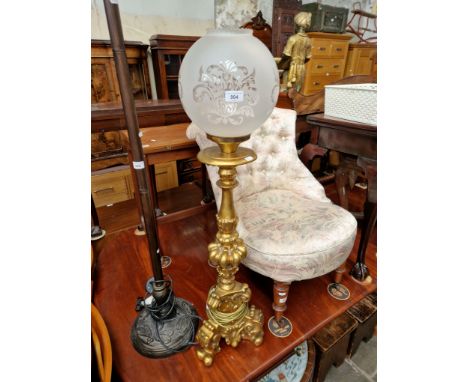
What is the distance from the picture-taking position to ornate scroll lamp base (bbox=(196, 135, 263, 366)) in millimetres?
711

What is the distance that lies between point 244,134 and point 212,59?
0.19 meters

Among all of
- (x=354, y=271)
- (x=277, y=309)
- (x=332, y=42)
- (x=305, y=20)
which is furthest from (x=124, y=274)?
(x=332, y=42)

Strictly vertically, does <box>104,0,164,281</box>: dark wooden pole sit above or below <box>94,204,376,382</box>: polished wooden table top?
above

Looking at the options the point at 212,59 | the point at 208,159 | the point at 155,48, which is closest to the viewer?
the point at 212,59

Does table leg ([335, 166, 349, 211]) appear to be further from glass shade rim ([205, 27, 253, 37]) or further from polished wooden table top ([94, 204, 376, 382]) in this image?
glass shade rim ([205, 27, 253, 37])

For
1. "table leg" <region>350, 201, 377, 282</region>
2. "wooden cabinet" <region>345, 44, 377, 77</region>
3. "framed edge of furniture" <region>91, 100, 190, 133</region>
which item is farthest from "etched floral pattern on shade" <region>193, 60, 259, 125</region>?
"wooden cabinet" <region>345, 44, 377, 77</region>

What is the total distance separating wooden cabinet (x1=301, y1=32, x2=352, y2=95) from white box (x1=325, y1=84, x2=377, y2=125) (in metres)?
2.09

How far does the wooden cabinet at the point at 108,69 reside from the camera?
8.70ft

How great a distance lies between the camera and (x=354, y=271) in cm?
142

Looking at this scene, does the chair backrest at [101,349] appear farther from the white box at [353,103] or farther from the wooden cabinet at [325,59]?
the wooden cabinet at [325,59]


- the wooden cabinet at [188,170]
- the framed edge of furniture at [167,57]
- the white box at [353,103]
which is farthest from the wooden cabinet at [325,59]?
the white box at [353,103]

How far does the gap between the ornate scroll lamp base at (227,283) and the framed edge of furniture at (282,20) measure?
3.10 m

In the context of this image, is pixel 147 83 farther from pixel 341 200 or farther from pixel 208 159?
pixel 208 159

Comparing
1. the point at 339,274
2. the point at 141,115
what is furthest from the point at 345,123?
the point at 141,115
